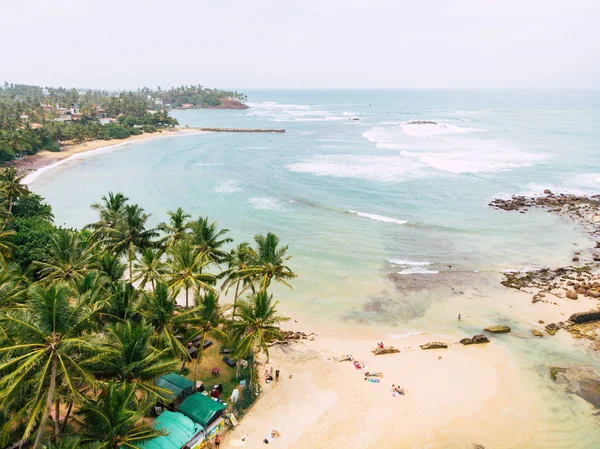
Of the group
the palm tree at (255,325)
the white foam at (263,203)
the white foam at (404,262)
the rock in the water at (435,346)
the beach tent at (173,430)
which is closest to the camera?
the beach tent at (173,430)

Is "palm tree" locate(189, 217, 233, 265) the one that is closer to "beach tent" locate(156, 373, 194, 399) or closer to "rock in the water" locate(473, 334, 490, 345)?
"beach tent" locate(156, 373, 194, 399)

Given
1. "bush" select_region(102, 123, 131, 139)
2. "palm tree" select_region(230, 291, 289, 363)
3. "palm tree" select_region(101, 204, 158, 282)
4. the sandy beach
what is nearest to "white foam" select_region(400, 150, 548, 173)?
the sandy beach

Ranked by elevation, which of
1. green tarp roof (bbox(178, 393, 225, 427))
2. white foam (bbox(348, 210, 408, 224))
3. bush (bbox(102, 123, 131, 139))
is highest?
bush (bbox(102, 123, 131, 139))

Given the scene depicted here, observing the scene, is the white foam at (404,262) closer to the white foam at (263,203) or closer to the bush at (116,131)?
the white foam at (263,203)

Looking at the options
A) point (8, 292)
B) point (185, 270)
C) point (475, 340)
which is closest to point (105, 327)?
point (8, 292)

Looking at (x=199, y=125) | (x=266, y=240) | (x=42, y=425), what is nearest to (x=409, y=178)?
(x=266, y=240)

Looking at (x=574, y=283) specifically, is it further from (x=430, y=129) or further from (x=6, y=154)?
(x=430, y=129)

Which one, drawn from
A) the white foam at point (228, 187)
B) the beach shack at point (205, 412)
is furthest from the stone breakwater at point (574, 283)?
the white foam at point (228, 187)
